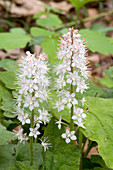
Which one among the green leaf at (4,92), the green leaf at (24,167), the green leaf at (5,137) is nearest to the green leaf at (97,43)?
the green leaf at (4,92)

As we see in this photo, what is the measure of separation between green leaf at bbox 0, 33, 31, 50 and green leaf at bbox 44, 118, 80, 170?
1.23 meters

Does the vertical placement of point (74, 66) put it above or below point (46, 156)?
above

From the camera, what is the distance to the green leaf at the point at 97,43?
239 centimetres

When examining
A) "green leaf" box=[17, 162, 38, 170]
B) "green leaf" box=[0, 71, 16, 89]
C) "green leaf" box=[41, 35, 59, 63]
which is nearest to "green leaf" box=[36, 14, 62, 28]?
"green leaf" box=[41, 35, 59, 63]

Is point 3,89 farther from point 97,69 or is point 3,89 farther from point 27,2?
point 27,2

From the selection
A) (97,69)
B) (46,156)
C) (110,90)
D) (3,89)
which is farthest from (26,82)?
(97,69)

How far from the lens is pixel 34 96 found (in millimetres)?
1158

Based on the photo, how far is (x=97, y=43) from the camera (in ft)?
8.06

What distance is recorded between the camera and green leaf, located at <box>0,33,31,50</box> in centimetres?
242

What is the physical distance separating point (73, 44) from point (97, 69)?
3615 mm

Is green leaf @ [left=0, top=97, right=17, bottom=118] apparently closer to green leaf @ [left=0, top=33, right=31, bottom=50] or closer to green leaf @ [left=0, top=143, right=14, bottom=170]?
green leaf @ [left=0, top=143, right=14, bottom=170]

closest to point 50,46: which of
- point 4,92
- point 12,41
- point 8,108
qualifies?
point 12,41

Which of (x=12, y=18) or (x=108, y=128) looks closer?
(x=108, y=128)

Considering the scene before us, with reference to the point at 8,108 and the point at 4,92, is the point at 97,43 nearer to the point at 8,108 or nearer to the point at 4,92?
the point at 4,92
